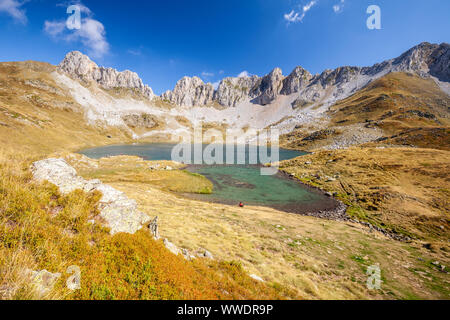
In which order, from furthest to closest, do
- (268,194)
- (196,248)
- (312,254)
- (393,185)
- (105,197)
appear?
(268,194), (393,185), (312,254), (196,248), (105,197)

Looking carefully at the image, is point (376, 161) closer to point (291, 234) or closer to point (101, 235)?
point (291, 234)

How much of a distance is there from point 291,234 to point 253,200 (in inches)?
596

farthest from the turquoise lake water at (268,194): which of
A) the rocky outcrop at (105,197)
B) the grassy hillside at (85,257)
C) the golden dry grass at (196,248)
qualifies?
the grassy hillside at (85,257)

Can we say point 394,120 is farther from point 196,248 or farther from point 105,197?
point 105,197

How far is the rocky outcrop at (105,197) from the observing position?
25.6 feet

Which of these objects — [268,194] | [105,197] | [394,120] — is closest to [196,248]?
[105,197]

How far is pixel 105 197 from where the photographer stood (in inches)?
355

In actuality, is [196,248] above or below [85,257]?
below

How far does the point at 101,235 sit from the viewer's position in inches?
268

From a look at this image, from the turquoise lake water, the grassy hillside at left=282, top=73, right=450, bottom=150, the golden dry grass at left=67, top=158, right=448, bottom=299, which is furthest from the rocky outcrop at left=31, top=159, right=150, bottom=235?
the grassy hillside at left=282, top=73, right=450, bottom=150

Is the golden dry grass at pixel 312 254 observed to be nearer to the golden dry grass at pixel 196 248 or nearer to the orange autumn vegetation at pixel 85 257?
the golden dry grass at pixel 196 248

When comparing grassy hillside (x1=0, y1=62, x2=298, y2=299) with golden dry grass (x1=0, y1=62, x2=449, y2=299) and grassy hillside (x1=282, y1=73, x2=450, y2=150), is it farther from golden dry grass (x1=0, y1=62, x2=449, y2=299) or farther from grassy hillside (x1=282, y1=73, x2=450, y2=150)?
grassy hillside (x1=282, y1=73, x2=450, y2=150)

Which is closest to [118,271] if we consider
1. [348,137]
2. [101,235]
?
[101,235]
